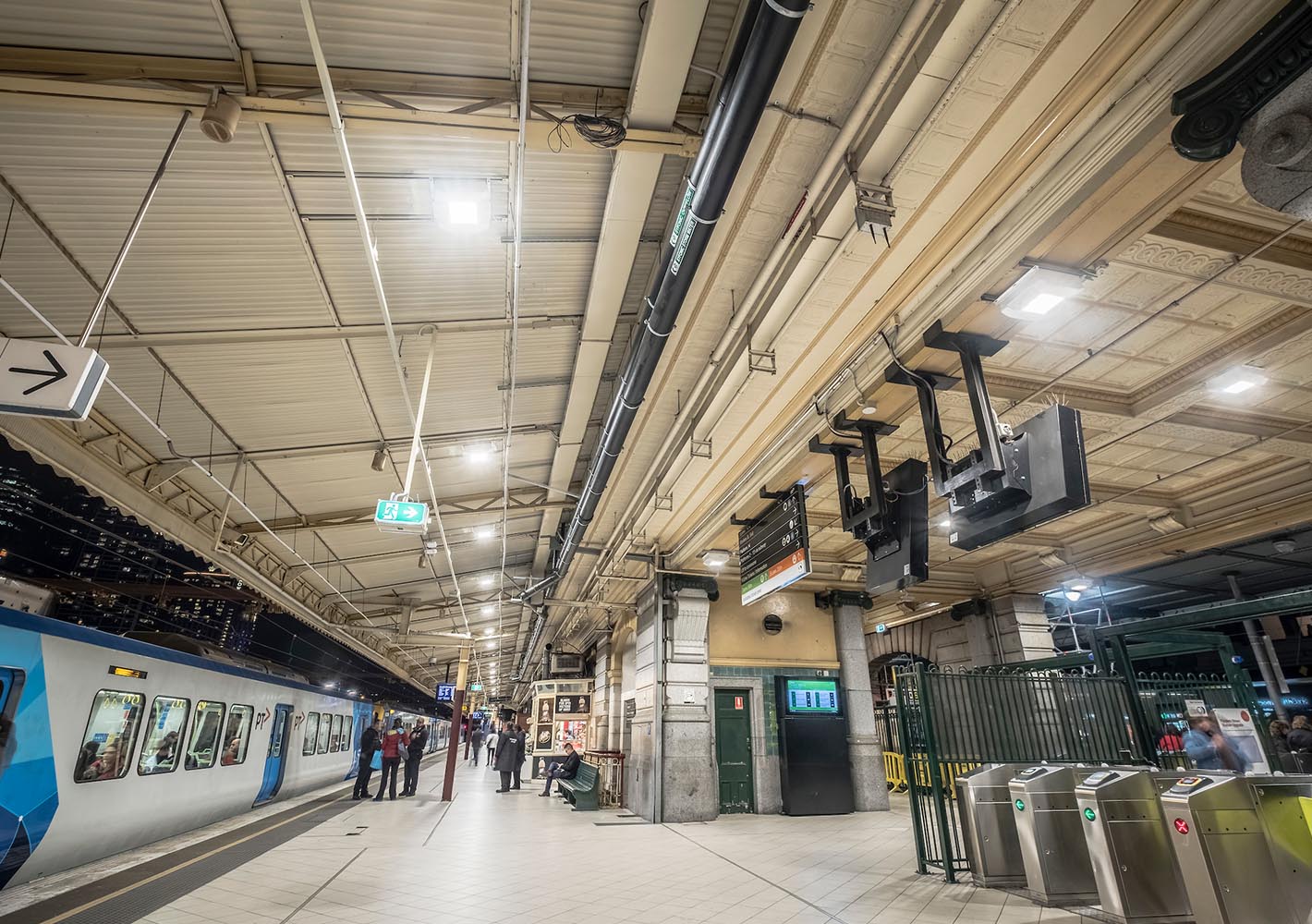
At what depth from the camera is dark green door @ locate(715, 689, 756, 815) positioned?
11.0 meters

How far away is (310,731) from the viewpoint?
1397cm

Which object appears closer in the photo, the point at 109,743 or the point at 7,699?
the point at 7,699

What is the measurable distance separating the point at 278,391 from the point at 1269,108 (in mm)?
7425

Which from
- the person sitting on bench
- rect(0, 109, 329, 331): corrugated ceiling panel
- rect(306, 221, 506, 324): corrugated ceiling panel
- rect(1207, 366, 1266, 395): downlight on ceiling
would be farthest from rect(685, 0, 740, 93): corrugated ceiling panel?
the person sitting on bench

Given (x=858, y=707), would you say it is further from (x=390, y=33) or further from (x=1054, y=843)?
(x=390, y=33)

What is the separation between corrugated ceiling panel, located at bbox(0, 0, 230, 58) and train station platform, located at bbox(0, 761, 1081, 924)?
5975 millimetres

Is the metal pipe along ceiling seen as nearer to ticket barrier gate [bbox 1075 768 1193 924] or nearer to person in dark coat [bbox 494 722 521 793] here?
ticket barrier gate [bbox 1075 768 1193 924]

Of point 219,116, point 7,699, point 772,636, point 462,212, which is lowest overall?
point 7,699

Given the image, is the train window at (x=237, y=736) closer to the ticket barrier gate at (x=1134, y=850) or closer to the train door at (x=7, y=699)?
the train door at (x=7, y=699)

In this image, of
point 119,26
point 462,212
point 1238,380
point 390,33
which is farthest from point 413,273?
point 1238,380

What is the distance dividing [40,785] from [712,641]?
9261mm

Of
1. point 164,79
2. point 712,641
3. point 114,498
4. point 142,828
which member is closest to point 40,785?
point 142,828

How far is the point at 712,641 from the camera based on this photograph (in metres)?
11.8

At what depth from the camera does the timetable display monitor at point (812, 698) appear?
1157 centimetres
